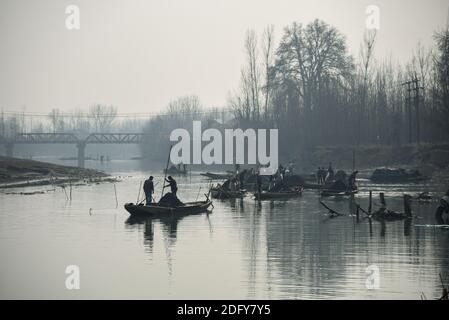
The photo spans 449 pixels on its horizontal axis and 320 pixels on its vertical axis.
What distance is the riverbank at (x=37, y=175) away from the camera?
71.9 meters

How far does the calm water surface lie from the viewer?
21.1 m

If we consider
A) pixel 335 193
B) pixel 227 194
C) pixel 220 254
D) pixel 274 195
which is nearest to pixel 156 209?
pixel 220 254

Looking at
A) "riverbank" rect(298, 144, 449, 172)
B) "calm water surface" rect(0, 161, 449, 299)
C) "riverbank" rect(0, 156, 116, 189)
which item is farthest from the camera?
"riverbank" rect(298, 144, 449, 172)

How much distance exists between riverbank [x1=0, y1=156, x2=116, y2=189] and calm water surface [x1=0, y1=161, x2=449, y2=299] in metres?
27.7

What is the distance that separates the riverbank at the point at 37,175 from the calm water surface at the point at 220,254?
27.7 metres

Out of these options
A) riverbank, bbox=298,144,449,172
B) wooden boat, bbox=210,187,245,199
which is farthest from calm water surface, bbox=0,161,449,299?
riverbank, bbox=298,144,449,172

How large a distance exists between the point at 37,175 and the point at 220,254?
2250 inches

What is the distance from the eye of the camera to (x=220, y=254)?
27531 mm

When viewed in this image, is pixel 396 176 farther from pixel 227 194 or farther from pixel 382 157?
pixel 227 194

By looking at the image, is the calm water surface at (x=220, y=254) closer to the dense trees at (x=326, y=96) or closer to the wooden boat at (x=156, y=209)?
the wooden boat at (x=156, y=209)

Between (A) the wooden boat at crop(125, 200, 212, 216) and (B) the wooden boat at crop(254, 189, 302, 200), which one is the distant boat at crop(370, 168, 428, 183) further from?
(A) the wooden boat at crop(125, 200, 212, 216)

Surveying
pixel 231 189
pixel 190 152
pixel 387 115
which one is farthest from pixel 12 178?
pixel 190 152

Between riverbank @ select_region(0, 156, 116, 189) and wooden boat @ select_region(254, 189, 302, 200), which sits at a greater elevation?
riverbank @ select_region(0, 156, 116, 189)
